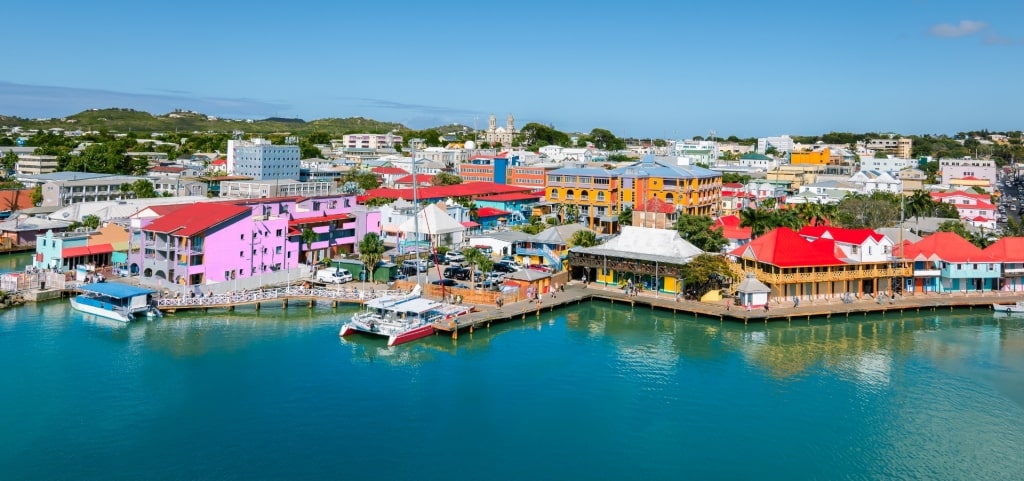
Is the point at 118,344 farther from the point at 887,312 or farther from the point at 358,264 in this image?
the point at 887,312

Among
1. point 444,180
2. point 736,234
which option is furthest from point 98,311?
point 444,180

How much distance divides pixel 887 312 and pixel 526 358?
19.5 meters

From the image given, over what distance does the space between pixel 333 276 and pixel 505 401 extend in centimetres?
1882

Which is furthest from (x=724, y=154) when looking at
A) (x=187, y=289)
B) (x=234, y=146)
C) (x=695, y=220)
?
(x=187, y=289)

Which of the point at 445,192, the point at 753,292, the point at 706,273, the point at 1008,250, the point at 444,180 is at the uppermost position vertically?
the point at 444,180

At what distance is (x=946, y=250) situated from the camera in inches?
1650

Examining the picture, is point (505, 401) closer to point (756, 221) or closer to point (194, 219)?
point (194, 219)

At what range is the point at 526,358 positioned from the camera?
30453mm

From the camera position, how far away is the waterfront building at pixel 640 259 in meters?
40.4

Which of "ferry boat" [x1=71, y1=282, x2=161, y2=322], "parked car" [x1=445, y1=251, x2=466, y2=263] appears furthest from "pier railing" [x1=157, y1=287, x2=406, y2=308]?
"parked car" [x1=445, y1=251, x2=466, y2=263]

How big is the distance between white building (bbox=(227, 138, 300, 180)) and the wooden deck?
55.0m

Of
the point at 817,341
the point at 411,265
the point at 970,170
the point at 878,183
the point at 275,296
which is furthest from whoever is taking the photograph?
the point at 970,170

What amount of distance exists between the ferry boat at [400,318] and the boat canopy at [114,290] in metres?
9.32

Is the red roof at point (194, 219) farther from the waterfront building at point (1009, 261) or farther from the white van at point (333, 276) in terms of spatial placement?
the waterfront building at point (1009, 261)
